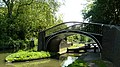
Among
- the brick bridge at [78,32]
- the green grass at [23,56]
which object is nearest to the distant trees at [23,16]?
the brick bridge at [78,32]

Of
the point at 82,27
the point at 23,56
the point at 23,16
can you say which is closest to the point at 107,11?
the point at 82,27

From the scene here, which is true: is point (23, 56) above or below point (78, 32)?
below

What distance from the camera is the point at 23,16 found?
31000 mm

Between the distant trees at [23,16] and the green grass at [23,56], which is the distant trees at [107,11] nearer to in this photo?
the green grass at [23,56]

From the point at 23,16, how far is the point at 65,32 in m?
8.51

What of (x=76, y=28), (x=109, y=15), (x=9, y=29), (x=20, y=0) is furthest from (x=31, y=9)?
(x=109, y=15)

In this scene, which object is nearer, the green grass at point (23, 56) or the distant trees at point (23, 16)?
the green grass at point (23, 56)

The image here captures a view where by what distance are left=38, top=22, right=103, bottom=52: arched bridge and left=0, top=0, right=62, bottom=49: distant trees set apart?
15.5 feet

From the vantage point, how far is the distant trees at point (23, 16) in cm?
3094

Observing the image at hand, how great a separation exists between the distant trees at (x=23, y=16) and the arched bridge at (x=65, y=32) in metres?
4.73

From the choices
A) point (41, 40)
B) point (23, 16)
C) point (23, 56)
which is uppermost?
point (23, 16)

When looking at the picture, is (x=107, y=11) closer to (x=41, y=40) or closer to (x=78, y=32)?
(x=78, y=32)

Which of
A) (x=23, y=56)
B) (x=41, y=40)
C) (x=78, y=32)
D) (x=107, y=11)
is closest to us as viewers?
(x=23, y=56)

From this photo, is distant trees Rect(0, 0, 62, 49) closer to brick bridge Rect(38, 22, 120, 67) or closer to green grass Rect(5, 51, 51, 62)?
brick bridge Rect(38, 22, 120, 67)
